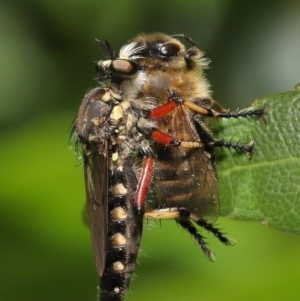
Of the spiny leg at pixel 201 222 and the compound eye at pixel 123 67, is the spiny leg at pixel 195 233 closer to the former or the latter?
the spiny leg at pixel 201 222

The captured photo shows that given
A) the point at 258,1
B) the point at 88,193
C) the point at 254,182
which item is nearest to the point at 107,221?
the point at 88,193

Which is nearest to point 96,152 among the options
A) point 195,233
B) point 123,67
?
point 123,67

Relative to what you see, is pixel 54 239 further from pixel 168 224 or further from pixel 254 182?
pixel 254 182

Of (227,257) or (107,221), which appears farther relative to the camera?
(227,257)

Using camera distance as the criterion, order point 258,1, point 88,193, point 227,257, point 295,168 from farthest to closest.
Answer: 1. point 258,1
2. point 227,257
3. point 88,193
4. point 295,168

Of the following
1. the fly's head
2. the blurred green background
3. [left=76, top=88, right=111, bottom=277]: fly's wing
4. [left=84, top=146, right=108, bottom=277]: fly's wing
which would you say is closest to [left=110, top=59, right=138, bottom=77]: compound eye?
the fly's head

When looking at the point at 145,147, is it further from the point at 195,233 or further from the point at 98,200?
the point at 195,233

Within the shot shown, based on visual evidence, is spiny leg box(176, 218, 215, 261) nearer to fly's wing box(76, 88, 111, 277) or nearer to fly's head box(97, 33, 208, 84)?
fly's wing box(76, 88, 111, 277)
